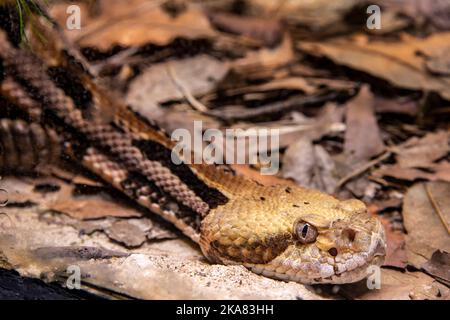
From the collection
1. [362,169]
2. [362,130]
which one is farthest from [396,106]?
[362,169]

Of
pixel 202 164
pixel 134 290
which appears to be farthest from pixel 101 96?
pixel 134 290

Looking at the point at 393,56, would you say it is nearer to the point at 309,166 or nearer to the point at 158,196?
Result: the point at 309,166

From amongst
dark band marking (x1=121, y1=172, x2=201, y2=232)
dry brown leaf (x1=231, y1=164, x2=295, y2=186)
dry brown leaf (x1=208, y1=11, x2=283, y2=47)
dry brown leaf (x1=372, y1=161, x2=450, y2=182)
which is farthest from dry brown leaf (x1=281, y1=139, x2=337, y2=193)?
dry brown leaf (x1=208, y1=11, x2=283, y2=47)

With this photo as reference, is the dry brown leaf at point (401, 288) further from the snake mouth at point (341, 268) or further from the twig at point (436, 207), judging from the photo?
the twig at point (436, 207)

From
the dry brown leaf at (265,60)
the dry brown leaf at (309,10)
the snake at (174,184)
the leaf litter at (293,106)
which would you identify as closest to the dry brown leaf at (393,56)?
the leaf litter at (293,106)

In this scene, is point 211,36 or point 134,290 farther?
point 211,36

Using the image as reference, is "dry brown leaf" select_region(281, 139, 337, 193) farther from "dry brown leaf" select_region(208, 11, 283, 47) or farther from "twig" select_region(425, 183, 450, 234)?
"dry brown leaf" select_region(208, 11, 283, 47)
